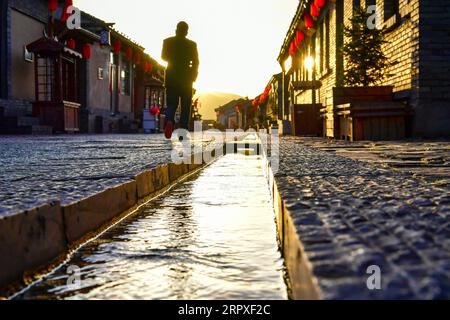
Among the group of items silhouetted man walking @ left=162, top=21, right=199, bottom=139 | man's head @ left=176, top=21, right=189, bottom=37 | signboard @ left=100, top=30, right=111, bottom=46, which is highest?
signboard @ left=100, top=30, right=111, bottom=46

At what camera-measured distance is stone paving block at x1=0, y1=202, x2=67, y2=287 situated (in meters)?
1.22

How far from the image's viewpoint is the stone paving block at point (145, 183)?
2554mm

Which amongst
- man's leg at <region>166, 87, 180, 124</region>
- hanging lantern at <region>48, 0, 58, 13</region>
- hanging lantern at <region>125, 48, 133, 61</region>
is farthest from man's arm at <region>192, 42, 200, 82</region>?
hanging lantern at <region>125, 48, 133, 61</region>

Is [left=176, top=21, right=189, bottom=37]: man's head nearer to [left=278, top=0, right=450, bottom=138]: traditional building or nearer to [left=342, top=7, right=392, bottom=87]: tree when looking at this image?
[left=278, top=0, right=450, bottom=138]: traditional building

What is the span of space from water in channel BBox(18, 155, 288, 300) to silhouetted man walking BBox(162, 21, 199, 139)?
210 inches

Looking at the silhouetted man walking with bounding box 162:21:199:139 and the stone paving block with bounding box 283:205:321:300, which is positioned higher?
the silhouetted man walking with bounding box 162:21:199:139

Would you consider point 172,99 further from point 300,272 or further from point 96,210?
point 300,272

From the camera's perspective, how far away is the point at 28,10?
16219mm

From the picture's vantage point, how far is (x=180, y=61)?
24.8ft

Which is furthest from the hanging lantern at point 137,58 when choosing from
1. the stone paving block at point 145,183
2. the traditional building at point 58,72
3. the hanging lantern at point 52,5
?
the stone paving block at point 145,183

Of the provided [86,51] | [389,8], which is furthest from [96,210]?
[86,51]

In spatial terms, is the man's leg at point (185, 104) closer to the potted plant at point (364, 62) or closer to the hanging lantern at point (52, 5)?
the potted plant at point (364, 62)
